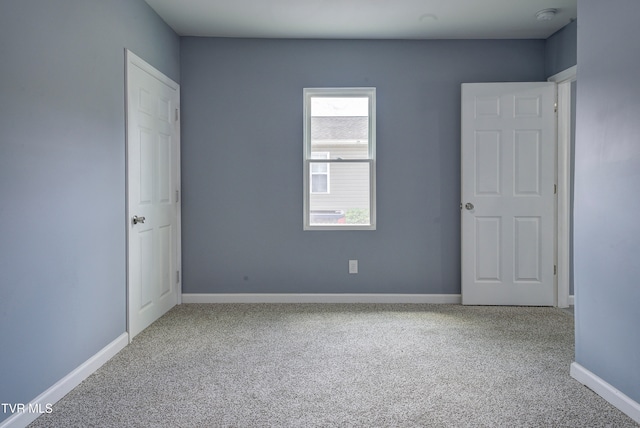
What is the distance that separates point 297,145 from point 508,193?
202 centimetres

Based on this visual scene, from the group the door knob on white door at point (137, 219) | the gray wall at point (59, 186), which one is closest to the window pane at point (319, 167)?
the door knob on white door at point (137, 219)

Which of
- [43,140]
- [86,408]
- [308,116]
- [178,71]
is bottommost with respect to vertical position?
[86,408]

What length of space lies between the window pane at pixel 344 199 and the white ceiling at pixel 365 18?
1.25 meters

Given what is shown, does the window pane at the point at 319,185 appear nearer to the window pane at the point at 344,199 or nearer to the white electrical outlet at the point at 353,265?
the window pane at the point at 344,199

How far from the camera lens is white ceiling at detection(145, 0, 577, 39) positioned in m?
3.44

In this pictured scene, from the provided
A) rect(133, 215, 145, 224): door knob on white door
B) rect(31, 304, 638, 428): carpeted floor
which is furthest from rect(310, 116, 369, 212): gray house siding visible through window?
rect(133, 215, 145, 224): door knob on white door

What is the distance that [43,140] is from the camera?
2160 millimetres

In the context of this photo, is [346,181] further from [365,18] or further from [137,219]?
[137,219]

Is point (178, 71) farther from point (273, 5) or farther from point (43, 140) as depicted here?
point (43, 140)

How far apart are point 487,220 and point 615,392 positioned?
6.85 feet

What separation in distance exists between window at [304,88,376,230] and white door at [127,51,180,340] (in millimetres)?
1262

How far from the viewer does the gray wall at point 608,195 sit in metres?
2.07

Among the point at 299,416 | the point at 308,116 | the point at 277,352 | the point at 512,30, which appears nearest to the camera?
the point at 299,416

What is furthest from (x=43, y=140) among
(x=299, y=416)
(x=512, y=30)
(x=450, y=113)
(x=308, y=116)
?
(x=512, y=30)
